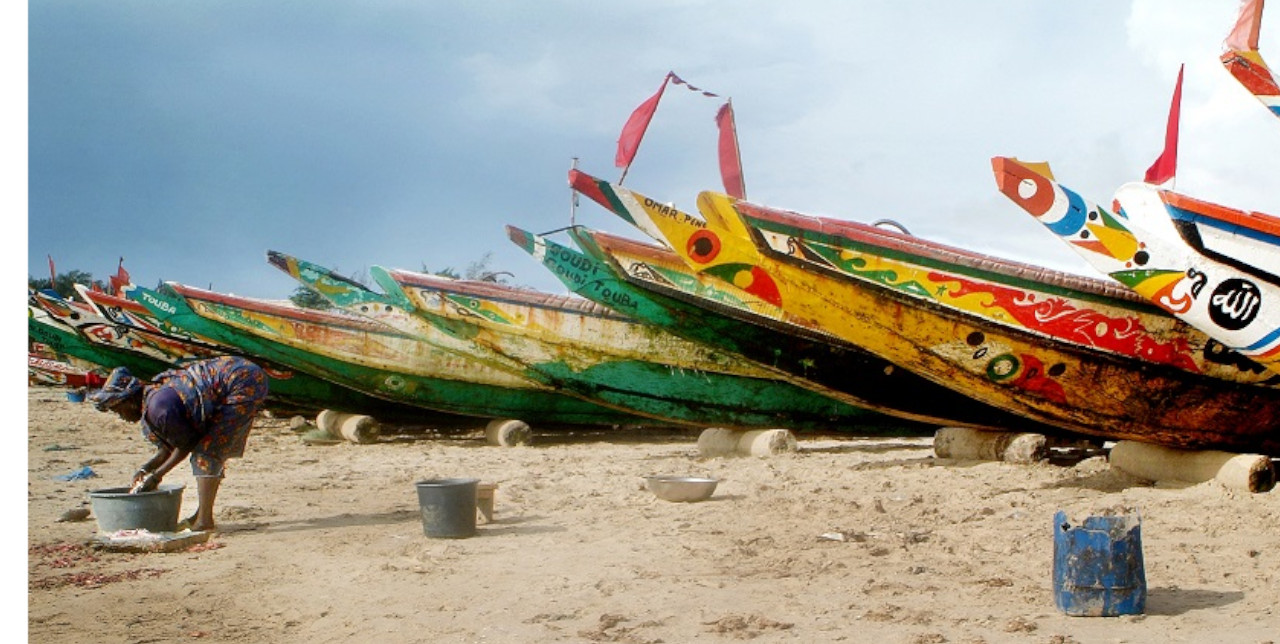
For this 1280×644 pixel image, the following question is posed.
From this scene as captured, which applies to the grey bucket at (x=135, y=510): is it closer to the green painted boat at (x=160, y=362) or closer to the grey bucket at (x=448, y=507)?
the grey bucket at (x=448, y=507)

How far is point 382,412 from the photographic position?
13898 millimetres

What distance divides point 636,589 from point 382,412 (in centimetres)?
986

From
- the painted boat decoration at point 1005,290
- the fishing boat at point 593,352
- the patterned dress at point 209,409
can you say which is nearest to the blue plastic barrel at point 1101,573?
the painted boat decoration at point 1005,290

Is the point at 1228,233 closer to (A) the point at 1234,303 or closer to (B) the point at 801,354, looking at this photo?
(A) the point at 1234,303

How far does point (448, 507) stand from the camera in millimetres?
5918

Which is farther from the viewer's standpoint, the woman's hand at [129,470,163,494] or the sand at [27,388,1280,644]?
the woman's hand at [129,470,163,494]

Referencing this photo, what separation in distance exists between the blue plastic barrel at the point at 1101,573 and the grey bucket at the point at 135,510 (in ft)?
16.0

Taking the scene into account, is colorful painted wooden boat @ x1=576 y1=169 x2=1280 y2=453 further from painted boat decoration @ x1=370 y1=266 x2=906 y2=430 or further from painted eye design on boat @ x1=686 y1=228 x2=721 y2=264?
painted boat decoration @ x1=370 y1=266 x2=906 y2=430

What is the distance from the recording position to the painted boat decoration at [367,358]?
12.6 meters

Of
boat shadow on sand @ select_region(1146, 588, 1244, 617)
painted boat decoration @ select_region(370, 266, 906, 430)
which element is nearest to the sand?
boat shadow on sand @ select_region(1146, 588, 1244, 617)

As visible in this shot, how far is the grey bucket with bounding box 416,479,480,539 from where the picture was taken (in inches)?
232

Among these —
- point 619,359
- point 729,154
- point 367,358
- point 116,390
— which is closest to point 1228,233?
point 729,154

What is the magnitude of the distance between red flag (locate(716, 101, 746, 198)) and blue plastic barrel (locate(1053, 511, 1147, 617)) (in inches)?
307

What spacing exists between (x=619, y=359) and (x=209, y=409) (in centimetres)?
543
